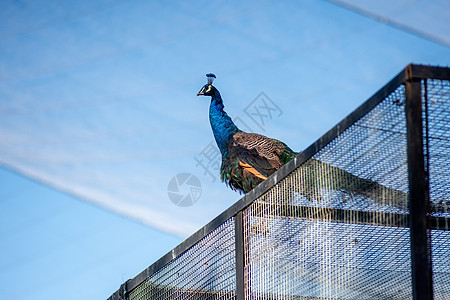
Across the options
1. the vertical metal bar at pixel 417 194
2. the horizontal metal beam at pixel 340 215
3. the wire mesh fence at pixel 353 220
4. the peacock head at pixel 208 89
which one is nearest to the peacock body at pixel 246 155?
the peacock head at pixel 208 89

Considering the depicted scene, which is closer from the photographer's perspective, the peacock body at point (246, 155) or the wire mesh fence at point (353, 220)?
the wire mesh fence at point (353, 220)

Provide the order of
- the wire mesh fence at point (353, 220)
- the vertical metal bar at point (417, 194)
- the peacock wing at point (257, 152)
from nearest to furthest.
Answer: the vertical metal bar at point (417, 194)
the wire mesh fence at point (353, 220)
the peacock wing at point (257, 152)

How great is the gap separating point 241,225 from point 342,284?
79 centimetres

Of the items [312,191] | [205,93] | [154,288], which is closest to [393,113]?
[312,191]

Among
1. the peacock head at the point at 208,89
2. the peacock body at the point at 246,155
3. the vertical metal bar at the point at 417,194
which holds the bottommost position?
the vertical metal bar at the point at 417,194

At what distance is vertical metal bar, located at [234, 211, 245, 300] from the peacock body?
10.0 ft

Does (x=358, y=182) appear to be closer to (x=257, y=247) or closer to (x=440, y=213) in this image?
(x=440, y=213)

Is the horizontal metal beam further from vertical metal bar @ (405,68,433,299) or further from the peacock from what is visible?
the peacock

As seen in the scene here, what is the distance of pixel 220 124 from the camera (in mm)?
7734

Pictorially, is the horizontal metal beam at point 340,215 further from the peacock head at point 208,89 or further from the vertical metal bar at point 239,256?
the peacock head at point 208,89

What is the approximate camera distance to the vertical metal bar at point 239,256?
3629 mm

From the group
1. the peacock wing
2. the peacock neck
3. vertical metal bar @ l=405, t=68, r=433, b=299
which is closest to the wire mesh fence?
vertical metal bar @ l=405, t=68, r=433, b=299

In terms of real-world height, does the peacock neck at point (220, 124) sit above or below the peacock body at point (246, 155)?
above

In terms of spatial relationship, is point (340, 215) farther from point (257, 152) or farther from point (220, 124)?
point (220, 124)
